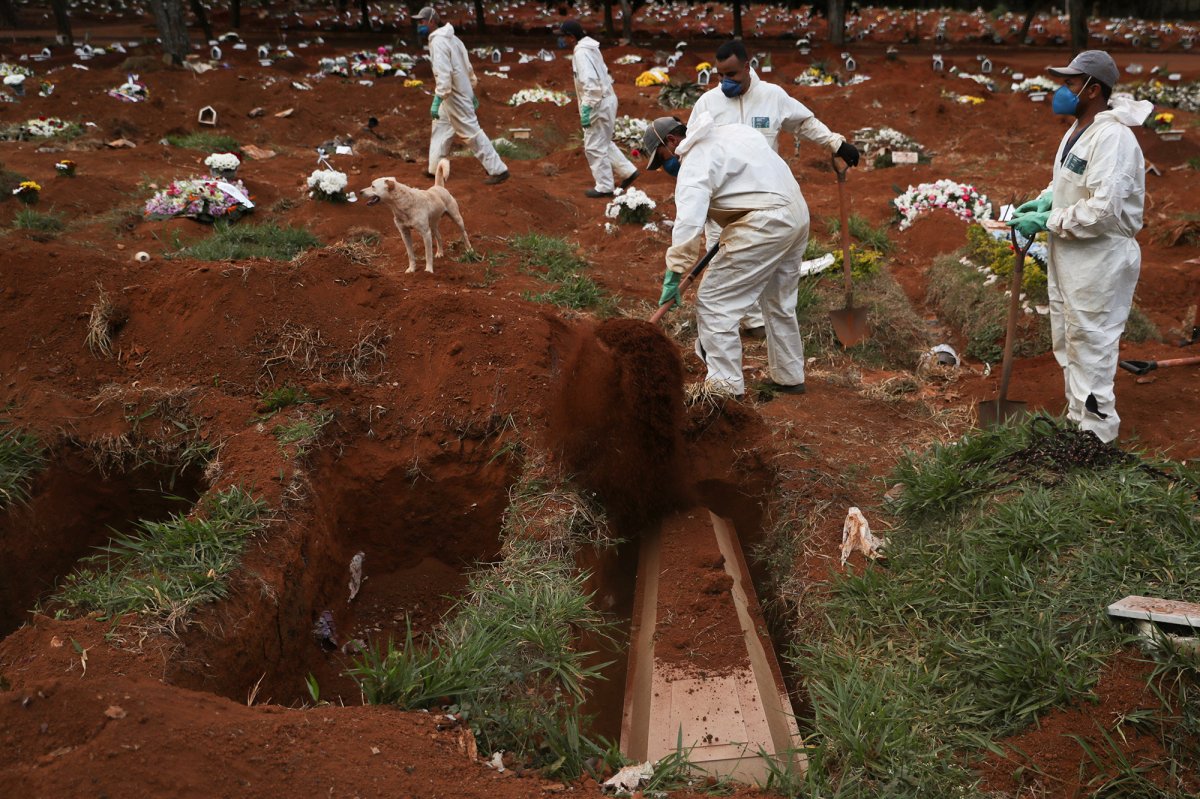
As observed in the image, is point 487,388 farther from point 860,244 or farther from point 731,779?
point 860,244

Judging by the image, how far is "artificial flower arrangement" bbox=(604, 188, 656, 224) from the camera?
30.5 ft

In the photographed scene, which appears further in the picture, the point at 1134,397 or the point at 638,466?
the point at 1134,397

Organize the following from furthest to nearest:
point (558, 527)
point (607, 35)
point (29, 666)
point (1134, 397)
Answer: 1. point (607, 35)
2. point (1134, 397)
3. point (558, 527)
4. point (29, 666)

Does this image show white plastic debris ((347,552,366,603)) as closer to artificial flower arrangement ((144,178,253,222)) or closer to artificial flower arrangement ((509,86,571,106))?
artificial flower arrangement ((144,178,253,222))

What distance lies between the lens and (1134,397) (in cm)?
566

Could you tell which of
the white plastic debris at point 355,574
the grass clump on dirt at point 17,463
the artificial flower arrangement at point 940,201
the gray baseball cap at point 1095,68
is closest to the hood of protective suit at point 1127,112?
the gray baseball cap at point 1095,68

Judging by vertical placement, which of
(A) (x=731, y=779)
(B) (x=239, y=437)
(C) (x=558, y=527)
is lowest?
(A) (x=731, y=779)

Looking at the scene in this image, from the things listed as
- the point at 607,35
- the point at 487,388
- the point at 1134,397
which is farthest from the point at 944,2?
the point at 487,388

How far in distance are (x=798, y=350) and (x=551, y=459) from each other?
2163mm

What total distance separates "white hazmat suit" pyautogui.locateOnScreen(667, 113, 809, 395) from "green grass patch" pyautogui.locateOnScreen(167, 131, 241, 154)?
921cm

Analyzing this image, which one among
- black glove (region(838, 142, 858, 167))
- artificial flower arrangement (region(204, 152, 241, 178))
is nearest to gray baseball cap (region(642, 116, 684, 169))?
black glove (region(838, 142, 858, 167))

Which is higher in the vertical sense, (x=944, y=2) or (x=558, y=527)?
(x=944, y=2)

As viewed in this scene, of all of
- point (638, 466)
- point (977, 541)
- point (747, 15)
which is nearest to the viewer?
point (977, 541)

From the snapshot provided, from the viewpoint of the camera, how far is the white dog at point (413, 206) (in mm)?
6578
